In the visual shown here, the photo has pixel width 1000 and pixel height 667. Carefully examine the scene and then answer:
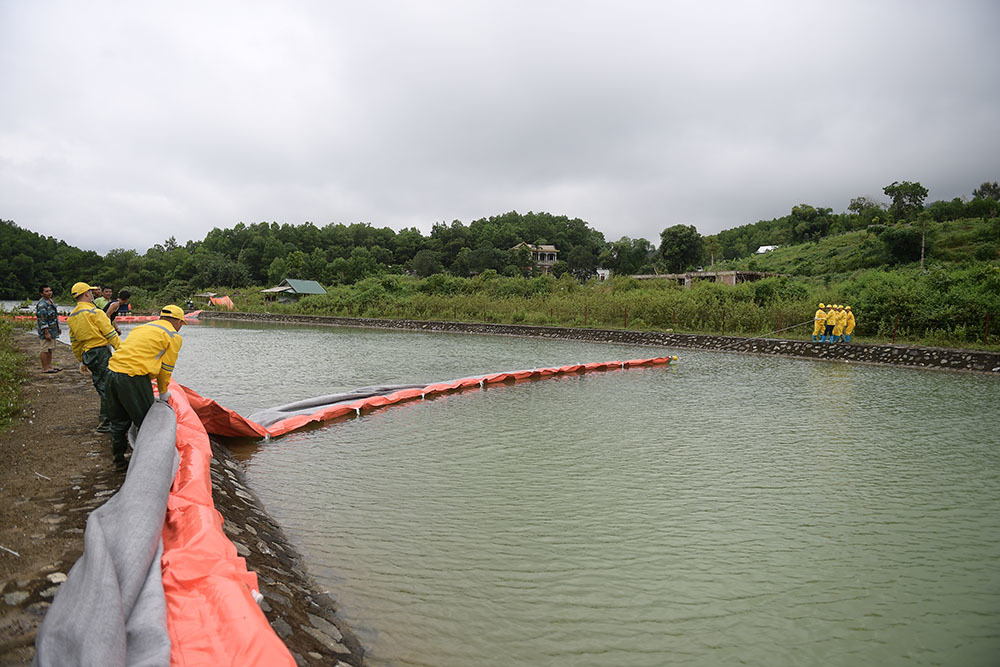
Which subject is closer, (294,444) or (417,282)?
(294,444)

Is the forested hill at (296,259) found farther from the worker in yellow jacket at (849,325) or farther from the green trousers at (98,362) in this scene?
the green trousers at (98,362)

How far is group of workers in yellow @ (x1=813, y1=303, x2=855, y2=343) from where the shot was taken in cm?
1964

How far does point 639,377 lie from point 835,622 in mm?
11468

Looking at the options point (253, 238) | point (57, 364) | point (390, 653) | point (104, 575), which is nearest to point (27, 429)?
point (104, 575)

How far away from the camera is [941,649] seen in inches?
140

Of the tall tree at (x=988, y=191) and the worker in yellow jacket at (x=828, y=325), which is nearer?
the worker in yellow jacket at (x=828, y=325)

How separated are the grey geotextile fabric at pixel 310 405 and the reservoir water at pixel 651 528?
0.69m

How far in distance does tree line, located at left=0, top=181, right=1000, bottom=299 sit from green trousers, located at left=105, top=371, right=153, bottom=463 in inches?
1936

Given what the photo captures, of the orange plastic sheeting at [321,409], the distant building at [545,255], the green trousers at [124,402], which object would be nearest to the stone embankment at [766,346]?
the orange plastic sheeting at [321,409]

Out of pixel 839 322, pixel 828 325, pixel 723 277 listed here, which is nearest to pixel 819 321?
pixel 839 322

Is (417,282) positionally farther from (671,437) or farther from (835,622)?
(835,622)

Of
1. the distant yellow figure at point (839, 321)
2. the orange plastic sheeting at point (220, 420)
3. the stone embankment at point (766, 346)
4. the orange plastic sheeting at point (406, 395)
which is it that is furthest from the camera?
the distant yellow figure at point (839, 321)

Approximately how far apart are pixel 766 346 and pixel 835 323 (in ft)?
7.33

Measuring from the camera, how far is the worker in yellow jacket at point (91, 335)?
633 cm
